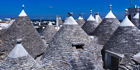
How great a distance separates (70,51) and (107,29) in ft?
22.2

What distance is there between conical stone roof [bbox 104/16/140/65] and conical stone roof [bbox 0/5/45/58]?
4755 millimetres

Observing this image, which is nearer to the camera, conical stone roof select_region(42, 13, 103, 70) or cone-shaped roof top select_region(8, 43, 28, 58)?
cone-shaped roof top select_region(8, 43, 28, 58)

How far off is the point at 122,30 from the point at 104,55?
218 cm

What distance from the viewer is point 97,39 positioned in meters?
14.6

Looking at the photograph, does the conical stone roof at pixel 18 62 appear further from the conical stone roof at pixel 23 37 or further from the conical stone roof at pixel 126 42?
the conical stone roof at pixel 126 42

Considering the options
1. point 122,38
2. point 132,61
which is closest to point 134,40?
point 122,38

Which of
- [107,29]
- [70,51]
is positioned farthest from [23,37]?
[107,29]

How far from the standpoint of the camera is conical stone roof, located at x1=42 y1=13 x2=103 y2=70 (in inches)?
327

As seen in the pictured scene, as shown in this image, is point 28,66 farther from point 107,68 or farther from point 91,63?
point 107,68

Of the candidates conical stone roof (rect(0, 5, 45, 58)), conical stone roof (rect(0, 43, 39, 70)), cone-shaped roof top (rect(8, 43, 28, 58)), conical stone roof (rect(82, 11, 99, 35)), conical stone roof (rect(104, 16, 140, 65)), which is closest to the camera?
conical stone roof (rect(0, 43, 39, 70))

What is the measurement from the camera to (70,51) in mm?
8469

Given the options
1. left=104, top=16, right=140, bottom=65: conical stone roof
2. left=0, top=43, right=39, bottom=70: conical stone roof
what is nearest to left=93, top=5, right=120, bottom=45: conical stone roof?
left=104, top=16, right=140, bottom=65: conical stone roof

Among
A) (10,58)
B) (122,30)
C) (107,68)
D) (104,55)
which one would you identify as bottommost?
(107,68)

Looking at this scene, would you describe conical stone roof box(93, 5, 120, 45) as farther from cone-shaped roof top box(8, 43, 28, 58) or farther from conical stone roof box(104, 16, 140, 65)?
cone-shaped roof top box(8, 43, 28, 58)
